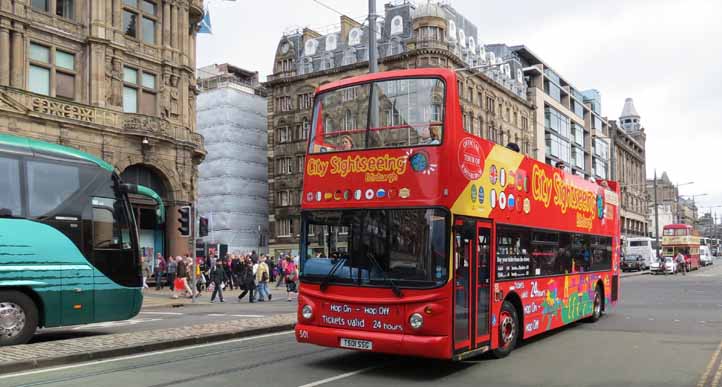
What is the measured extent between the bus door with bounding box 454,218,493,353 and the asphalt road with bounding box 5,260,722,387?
507mm

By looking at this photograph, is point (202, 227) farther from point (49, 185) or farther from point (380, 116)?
point (380, 116)

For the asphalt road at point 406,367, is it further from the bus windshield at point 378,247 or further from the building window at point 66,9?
the building window at point 66,9

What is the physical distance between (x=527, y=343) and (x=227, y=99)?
58.1m

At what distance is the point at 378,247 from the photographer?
9109 mm

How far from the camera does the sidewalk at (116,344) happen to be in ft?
32.6

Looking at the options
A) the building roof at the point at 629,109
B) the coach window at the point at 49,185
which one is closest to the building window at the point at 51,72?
the coach window at the point at 49,185

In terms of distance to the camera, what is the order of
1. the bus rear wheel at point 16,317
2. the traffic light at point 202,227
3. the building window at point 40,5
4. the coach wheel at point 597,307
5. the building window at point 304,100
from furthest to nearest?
the building window at point 304,100 → the building window at point 40,5 → the traffic light at point 202,227 → the coach wheel at point 597,307 → the bus rear wheel at point 16,317

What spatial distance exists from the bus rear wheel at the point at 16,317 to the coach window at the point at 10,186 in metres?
1.44

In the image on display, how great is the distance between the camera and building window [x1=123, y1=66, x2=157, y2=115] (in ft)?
110

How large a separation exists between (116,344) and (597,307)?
1044cm

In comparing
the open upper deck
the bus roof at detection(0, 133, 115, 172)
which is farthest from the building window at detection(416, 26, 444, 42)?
the open upper deck

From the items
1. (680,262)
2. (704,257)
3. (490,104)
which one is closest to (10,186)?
(680,262)

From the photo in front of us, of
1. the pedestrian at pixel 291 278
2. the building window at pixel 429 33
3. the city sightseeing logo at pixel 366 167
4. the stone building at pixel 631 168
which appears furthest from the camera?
the stone building at pixel 631 168

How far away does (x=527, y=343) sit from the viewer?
1229 cm
